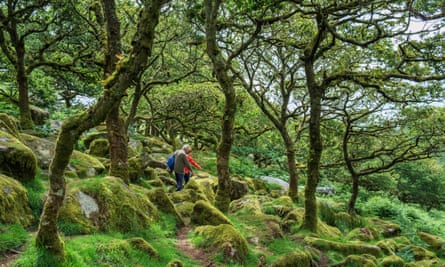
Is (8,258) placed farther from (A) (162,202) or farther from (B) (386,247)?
(B) (386,247)

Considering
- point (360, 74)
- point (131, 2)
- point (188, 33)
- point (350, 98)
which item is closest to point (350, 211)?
point (350, 98)

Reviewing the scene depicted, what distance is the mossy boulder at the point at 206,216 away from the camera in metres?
9.84

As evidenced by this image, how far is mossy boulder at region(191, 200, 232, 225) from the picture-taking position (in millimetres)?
9836

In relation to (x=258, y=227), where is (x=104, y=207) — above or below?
above

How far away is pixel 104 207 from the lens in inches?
296

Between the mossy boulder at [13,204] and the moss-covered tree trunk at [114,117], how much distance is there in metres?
3.30

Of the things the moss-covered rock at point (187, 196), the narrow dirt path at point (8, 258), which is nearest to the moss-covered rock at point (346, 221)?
the moss-covered rock at point (187, 196)

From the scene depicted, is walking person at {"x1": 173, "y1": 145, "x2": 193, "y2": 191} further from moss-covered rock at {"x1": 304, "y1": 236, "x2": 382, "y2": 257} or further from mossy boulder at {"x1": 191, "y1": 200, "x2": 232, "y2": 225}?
moss-covered rock at {"x1": 304, "y1": 236, "x2": 382, "y2": 257}

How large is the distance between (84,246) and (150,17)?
4201 mm

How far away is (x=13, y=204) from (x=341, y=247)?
938cm

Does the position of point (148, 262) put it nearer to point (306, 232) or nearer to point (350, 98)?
point (306, 232)

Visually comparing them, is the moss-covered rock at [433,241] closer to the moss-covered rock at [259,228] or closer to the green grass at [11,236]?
the moss-covered rock at [259,228]

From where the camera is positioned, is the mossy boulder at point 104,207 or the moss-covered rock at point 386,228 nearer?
the mossy boulder at point 104,207

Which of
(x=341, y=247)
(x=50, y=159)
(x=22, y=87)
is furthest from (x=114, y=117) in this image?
(x=341, y=247)
